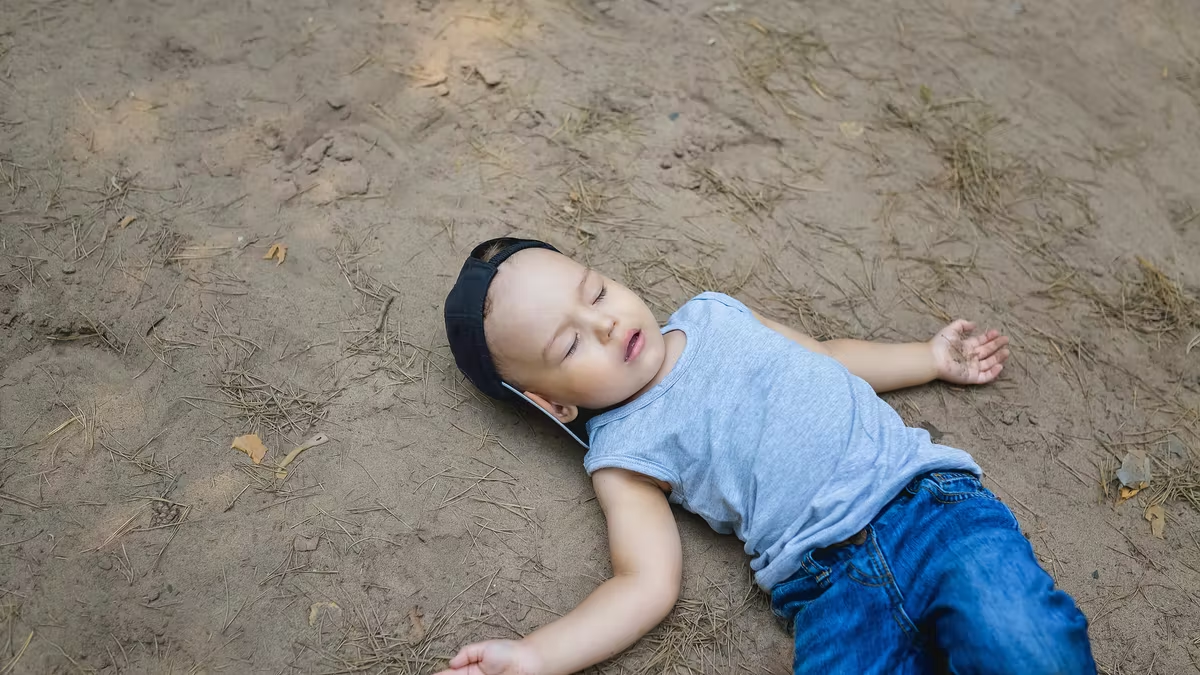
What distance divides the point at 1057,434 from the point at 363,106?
9.60ft

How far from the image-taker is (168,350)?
9.18 feet

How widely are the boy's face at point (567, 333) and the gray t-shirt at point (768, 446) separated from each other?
0.42ft

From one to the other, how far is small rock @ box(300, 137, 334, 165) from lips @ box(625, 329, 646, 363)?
5.23ft

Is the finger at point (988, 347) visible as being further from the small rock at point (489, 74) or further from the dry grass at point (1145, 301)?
the small rock at point (489, 74)

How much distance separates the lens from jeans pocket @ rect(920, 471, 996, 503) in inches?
92.1

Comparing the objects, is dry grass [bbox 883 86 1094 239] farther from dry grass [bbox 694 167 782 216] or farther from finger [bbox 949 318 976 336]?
dry grass [bbox 694 167 782 216]

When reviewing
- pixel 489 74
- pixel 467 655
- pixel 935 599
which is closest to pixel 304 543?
pixel 467 655

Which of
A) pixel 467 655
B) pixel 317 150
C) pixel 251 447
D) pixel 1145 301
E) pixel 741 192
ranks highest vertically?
pixel 317 150

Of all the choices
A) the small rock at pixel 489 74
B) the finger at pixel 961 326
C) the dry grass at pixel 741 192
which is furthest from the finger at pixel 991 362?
the small rock at pixel 489 74

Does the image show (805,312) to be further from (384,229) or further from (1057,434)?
(384,229)

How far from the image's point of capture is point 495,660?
7.27 ft

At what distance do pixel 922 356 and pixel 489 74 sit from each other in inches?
83.1

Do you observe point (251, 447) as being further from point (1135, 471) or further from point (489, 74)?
point (1135, 471)

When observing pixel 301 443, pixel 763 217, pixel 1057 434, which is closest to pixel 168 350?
pixel 301 443
